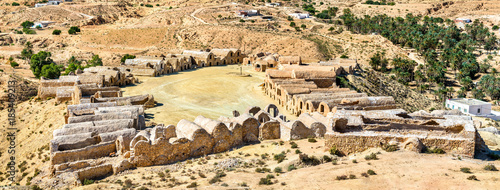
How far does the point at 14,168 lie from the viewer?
93.5ft

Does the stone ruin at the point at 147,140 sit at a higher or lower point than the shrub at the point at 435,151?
lower

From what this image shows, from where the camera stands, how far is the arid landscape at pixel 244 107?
Result: 21.4 meters

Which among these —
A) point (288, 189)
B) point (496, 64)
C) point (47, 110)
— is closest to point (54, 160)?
point (288, 189)

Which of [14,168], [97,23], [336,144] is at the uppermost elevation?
[97,23]

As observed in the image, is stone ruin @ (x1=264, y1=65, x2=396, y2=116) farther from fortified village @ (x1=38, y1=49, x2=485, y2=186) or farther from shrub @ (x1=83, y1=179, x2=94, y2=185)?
shrub @ (x1=83, y1=179, x2=94, y2=185)

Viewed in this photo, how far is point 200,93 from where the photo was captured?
4897cm

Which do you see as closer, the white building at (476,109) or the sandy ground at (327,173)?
the sandy ground at (327,173)

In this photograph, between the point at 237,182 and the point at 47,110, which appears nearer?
the point at 237,182

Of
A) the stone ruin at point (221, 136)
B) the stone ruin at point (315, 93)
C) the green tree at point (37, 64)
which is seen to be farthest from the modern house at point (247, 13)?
the stone ruin at point (221, 136)

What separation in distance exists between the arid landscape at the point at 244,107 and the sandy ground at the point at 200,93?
241 mm

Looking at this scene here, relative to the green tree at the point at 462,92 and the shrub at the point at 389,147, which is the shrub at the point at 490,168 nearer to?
the shrub at the point at 389,147

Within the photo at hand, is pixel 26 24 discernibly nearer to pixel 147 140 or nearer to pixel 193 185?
pixel 147 140

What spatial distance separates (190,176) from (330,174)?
7.12m

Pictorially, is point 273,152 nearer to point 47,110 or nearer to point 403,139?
point 403,139
